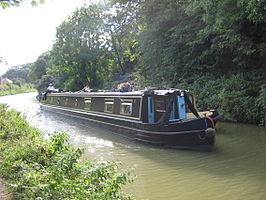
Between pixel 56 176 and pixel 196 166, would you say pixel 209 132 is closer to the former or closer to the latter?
pixel 196 166

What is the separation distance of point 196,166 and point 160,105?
8.71 ft

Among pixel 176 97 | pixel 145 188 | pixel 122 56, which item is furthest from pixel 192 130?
pixel 122 56

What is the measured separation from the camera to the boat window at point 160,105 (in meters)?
8.03

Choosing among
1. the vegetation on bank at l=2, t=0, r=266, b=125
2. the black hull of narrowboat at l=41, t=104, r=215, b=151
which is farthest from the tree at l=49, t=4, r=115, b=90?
the black hull of narrowboat at l=41, t=104, r=215, b=151

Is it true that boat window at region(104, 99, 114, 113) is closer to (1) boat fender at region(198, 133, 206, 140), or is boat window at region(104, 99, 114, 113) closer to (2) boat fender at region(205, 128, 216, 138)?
(1) boat fender at region(198, 133, 206, 140)

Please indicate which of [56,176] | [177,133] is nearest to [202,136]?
[177,133]

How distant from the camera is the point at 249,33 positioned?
10672mm

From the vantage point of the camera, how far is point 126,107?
9094 mm

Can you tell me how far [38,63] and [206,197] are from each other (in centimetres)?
5353

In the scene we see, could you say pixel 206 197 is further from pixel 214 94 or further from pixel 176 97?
pixel 214 94

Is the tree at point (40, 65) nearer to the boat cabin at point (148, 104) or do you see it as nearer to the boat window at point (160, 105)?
the boat cabin at point (148, 104)

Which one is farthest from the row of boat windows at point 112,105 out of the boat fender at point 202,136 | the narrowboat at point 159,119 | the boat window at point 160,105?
the boat fender at point 202,136

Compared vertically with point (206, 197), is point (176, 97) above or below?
above

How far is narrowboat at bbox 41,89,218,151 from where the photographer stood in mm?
6965
